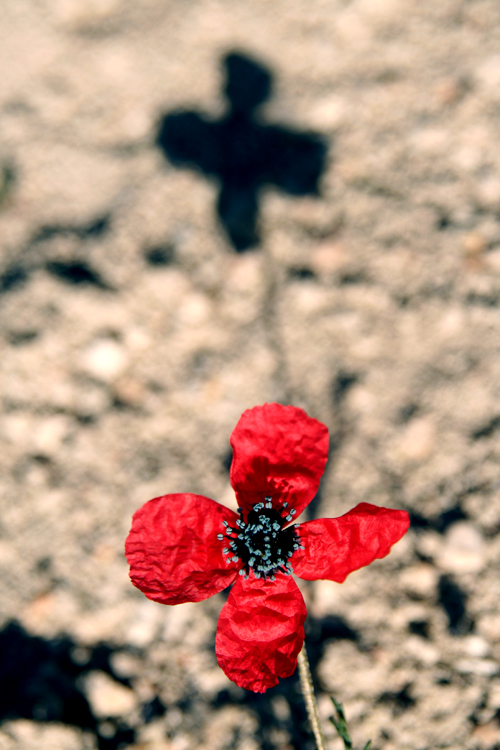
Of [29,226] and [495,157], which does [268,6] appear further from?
[29,226]

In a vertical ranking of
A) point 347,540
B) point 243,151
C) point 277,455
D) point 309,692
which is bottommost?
point 309,692

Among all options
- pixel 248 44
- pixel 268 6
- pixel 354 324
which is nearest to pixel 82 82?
pixel 248 44

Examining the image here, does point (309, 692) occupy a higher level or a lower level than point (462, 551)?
lower

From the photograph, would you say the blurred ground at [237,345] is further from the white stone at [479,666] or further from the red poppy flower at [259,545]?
the red poppy flower at [259,545]

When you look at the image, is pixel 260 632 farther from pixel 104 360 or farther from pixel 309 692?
pixel 104 360

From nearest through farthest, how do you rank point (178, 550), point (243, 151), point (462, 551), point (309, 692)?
1. point (309, 692)
2. point (178, 550)
3. point (462, 551)
4. point (243, 151)

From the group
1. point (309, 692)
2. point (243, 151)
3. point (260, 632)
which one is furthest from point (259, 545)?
point (243, 151)

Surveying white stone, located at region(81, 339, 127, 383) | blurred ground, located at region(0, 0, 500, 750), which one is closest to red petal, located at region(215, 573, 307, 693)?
blurred ground, located at region(0, 0, 500, 750)

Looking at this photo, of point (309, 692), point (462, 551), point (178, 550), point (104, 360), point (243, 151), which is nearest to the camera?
point (309, 692)

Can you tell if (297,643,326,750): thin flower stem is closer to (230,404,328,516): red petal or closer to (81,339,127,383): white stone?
(230,404,328,516): red petal
